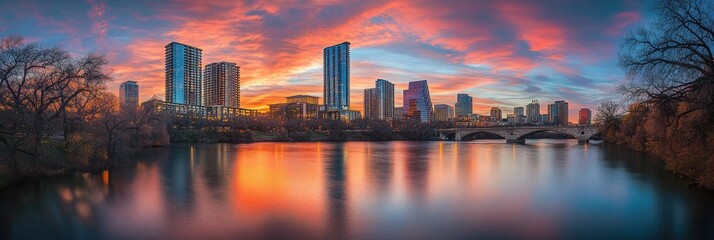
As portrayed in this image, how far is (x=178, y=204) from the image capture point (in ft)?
65.7

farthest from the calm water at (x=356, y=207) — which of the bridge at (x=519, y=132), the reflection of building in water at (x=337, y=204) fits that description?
the bridge at (x=519, y=132)

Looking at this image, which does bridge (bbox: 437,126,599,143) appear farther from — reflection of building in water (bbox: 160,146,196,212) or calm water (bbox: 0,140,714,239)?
reflection of building in water (bbox: 160,146,196,212)

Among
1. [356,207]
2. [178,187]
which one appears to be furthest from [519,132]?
[356,207]

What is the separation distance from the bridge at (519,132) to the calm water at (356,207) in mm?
78420

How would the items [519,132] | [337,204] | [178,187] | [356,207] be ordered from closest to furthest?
[356,207]
[337,204]
[178,187]
[519,132]

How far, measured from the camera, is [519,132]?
115000 mm

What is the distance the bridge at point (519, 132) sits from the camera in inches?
4016

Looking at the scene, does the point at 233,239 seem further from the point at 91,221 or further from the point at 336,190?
the point at 336,190

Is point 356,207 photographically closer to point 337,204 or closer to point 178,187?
point 337,204

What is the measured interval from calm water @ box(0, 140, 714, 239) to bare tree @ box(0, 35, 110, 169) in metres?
3.29

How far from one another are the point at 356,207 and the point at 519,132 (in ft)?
347

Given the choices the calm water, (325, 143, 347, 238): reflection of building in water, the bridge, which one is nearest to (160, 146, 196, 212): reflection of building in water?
the calm water

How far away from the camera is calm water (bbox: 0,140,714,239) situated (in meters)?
15.0

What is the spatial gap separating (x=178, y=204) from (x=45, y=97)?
18780 mm
